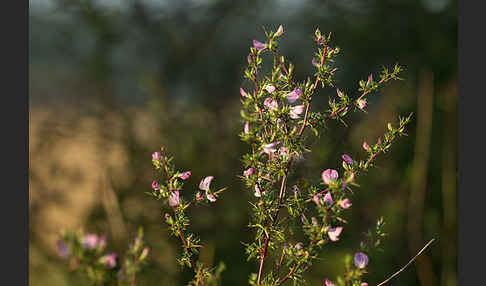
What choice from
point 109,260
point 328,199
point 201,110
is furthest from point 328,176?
point 201,110

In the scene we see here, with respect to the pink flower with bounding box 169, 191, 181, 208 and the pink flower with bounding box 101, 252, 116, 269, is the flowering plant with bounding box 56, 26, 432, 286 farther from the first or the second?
the pink flower with bounding box 101, 252, 116, 269

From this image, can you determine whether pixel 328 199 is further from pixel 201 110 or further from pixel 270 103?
pixel 201 110

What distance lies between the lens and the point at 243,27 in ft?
5.90

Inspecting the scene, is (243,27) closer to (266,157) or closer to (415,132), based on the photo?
(415,132)

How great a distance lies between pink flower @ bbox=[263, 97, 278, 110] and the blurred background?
1.16 metres

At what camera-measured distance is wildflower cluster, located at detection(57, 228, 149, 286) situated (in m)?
0.36

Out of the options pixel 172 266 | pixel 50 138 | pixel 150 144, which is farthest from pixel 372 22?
pixel 50 138

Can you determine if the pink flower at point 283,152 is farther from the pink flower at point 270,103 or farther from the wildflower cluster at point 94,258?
the wildflower cluster at point 94,258

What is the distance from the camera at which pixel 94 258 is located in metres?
0.39

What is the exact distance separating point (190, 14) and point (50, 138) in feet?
2.73

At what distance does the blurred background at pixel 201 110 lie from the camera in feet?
5.54

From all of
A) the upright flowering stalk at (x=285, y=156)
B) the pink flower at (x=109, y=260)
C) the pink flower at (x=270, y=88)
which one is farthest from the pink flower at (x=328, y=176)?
the pink flower at (x=109, y=260)

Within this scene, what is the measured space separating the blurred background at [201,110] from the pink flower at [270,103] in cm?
116

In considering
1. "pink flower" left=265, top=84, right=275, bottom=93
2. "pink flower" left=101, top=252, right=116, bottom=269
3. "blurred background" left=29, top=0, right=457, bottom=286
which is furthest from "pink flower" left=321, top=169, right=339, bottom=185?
"blurred background" left=29, top=0, right=457, bottom=286
